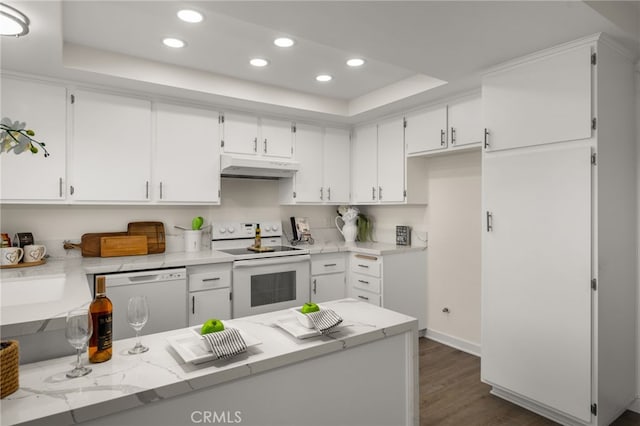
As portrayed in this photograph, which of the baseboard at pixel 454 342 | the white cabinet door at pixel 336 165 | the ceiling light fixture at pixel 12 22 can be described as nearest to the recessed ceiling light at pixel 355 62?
the white cabinet door at pixel 336 165

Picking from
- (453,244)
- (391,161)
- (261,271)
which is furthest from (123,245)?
(453,244)

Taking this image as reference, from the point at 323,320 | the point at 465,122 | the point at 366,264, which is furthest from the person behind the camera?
the point at 366,264

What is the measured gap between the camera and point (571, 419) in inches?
90.5

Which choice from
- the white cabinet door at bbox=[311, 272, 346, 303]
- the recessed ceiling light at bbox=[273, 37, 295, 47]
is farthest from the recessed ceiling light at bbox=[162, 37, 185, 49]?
the white cabinet door at bbox=[311, 272, 346, 303]

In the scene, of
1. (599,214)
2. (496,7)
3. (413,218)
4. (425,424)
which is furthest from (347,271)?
(496,7)

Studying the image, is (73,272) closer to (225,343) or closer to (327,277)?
(225,343)

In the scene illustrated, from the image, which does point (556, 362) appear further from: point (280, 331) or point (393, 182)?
point (393, 182)

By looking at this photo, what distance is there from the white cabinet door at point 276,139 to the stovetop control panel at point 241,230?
75 cm

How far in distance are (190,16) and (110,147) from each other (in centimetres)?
137

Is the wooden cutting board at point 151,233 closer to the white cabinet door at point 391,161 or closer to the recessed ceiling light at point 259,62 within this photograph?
the recessed ceiling light at point 259,62

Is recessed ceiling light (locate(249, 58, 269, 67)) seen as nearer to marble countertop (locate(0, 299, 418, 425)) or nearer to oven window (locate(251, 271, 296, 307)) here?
oven window (locate(251, 271, 296, 307))

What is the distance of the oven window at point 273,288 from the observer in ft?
11.0

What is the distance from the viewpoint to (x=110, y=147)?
302 cm

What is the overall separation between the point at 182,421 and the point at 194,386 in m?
0.12
